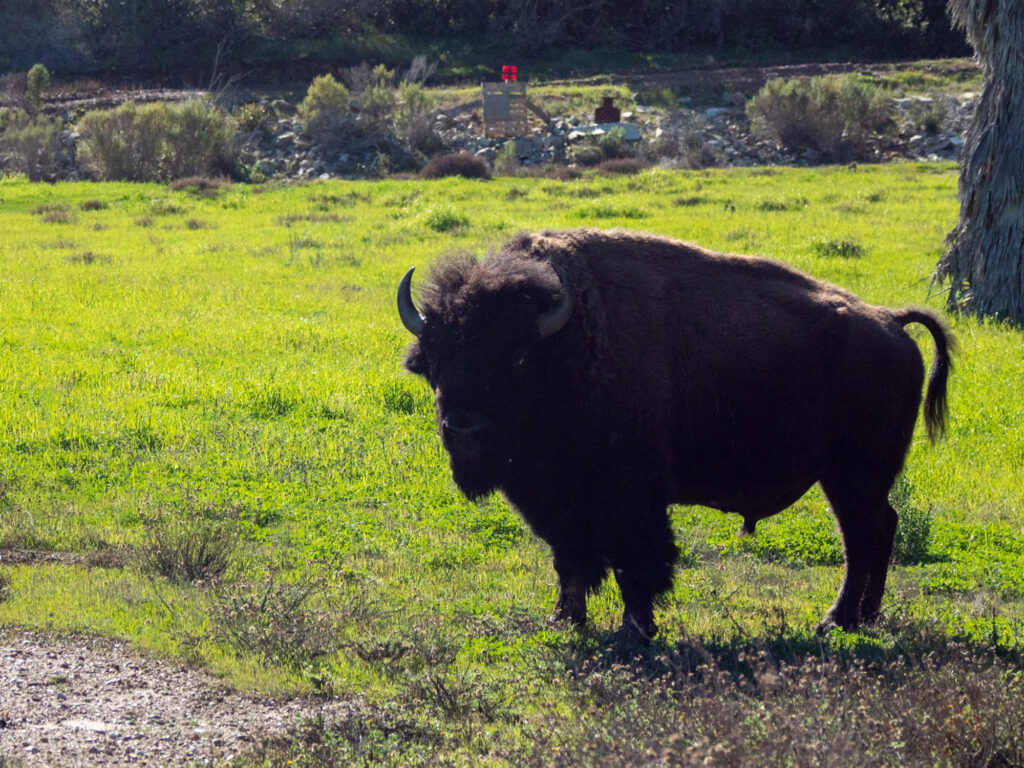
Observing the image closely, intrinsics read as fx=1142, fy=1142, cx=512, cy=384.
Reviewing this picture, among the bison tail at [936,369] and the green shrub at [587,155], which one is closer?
the bison tail at [936,369]

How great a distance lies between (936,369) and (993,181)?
931cm

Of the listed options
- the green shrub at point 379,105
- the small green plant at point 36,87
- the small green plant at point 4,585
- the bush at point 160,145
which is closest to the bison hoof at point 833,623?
the small green plant at point 4,585

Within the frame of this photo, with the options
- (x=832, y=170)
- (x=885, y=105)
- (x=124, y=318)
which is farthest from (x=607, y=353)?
(x=885, y=105)

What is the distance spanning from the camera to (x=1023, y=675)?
460 centimetres

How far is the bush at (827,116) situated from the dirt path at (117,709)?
34053 mm

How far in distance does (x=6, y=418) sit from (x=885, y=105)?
3441 centimetres

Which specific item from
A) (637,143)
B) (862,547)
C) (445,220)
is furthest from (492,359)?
(637,143)

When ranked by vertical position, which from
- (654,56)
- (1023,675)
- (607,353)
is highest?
(654,56)

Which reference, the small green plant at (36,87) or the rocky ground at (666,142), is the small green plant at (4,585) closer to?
the rocky ground at (666,142)

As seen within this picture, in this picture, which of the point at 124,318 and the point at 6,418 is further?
the point at 124,318

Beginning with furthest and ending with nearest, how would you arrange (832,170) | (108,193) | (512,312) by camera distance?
1. (832,170)
2. (108,193)
3. (512,312)

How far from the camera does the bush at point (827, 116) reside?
36688 mm

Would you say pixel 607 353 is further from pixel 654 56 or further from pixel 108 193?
pixel 654 56

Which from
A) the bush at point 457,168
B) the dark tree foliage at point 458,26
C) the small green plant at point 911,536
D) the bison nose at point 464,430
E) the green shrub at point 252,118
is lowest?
the small green plant at point 911,536
